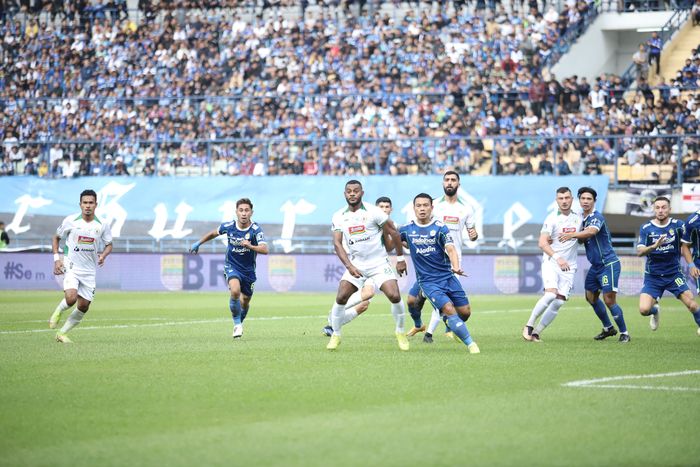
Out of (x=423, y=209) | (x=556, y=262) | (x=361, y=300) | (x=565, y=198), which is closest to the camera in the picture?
(x=423, y=209)

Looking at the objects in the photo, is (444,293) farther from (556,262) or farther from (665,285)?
(665,285)

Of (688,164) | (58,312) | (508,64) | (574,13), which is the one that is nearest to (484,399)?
(58,312)

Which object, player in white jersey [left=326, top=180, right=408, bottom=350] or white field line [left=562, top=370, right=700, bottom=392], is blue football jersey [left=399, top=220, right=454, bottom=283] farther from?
white field line [left=562, top=370, right=700, bottom=392]

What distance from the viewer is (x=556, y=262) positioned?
51.4 ft

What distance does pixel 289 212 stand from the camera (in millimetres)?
35281

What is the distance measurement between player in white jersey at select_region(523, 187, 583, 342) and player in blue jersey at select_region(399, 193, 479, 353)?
1941mm

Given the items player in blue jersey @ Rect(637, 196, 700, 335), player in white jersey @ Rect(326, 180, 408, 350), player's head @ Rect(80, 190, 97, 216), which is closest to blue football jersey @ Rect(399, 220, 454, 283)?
player in white jersey @ Rect(326, 180, 408, 350)

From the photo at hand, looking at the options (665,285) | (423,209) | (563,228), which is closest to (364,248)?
(423,209)

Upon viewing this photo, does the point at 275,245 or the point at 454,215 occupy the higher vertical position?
the point at 454,215

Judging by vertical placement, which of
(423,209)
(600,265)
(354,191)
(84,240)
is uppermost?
(354,191)

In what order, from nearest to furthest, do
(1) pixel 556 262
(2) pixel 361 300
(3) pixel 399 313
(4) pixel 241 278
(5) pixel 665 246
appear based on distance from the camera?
(3) pixel 399 313
(2) pixel 361 300
(1) pixel 556 262
(5) pixel 665 246
(4) pixel 241 278

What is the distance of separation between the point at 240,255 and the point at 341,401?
7.11 meters

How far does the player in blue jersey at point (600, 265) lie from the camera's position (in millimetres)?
15688

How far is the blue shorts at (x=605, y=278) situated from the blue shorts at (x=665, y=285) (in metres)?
0.66
